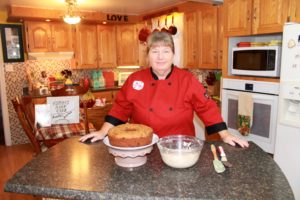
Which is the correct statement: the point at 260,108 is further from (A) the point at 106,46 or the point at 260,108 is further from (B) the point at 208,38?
(A) the point at 106,46

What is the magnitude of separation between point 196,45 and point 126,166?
3.04 m

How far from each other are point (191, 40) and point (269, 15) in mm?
1526

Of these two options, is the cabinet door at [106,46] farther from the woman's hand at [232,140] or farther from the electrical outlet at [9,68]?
the woman's hand at [232,140]

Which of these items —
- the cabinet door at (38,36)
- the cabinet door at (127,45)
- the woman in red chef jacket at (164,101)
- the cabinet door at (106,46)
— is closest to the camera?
the woman in red chef jacket at (164,101)

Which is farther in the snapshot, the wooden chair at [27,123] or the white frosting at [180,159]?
the wooden chair at [27,123]

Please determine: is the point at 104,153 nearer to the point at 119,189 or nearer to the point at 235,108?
the point at 119,189

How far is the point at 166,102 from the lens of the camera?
158 centimetres

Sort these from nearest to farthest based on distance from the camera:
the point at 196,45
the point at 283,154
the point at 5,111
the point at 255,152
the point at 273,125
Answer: the point at 255,152 < the point at 283,154 < the point at 273,125 < the point at 196,45 < the point at 5,111

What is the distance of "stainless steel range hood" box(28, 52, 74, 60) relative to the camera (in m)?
4.34

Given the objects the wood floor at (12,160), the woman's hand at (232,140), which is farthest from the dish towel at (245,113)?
the wood floor at (12,160)

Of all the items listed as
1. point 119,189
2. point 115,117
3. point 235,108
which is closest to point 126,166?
point 119,189

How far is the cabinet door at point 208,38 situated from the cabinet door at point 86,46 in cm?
206

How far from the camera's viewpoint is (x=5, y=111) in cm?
452

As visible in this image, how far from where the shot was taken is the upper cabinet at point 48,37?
4.34 m
